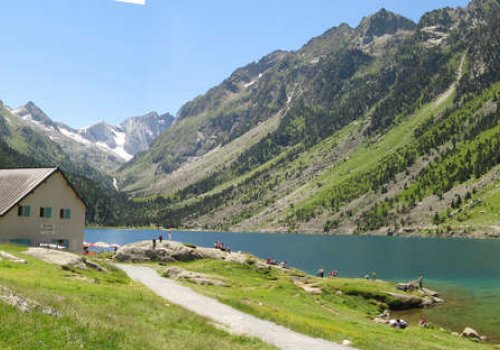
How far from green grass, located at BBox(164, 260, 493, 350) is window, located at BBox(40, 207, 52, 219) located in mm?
21376

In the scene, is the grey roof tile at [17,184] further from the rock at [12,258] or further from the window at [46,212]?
the rock at [12,258]

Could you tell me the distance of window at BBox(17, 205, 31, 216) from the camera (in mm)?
67188

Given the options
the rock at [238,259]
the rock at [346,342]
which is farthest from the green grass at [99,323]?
the rock at [238,259]

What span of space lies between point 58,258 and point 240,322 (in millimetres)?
27500

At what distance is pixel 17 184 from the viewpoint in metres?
70.2

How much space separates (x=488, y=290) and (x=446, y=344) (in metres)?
53.7

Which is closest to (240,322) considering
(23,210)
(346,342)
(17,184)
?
(346,342)

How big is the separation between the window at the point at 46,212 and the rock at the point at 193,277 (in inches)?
922

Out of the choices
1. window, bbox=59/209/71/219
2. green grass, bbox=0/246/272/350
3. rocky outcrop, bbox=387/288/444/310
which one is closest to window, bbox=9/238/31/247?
window, bbox=59/209/71/219

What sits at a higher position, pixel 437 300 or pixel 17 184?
pixel 17 184

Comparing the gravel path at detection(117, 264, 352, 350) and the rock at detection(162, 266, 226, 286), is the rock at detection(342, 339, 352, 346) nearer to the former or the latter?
the gravel path at detection(117, 264, 352, 350)

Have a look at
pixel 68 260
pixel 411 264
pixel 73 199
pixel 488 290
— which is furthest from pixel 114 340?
pixel 411 264

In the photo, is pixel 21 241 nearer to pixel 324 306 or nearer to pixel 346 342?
pixel 324 306

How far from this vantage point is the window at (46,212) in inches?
2776
